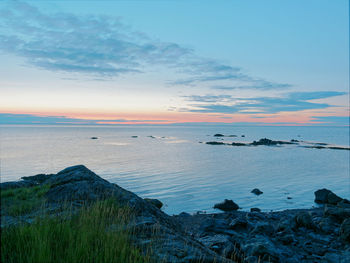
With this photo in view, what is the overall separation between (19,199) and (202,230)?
13.1 m

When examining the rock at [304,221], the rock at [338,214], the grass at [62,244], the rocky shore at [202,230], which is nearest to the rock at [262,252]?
the rocky shore at [202,230]

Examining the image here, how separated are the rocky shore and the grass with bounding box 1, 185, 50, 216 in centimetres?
6

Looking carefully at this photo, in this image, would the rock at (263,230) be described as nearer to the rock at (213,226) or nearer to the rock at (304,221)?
the rock at (213,226)

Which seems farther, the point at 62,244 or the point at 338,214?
the point at 338,214

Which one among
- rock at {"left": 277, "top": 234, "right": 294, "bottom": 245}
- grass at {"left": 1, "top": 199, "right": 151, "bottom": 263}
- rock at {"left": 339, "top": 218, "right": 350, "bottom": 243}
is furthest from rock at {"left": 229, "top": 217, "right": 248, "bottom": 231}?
grass at {"left": 1, "top": 199, "right": 151, "bottom": 263}

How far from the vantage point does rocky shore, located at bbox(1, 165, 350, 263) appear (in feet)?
18.0

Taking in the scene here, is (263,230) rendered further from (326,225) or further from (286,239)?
(326,225)

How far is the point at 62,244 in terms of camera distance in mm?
4508

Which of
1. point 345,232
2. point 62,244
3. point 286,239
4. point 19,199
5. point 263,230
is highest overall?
point 19,199

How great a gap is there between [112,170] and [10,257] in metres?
44.6

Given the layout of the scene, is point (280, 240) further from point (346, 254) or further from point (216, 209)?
point (216, 209)

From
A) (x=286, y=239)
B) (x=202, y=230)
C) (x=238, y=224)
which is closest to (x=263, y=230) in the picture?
(x=286, y=239)

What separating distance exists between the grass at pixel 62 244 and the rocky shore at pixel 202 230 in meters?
0.30

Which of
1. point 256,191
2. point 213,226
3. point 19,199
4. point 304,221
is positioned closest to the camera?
point 19,199
